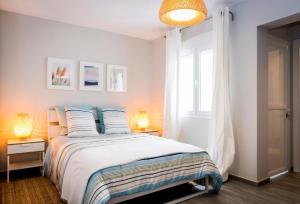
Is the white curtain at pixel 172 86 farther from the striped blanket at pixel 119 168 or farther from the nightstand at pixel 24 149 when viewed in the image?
the nightstand at pixel 24 149

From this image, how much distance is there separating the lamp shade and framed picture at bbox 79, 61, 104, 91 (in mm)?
2243

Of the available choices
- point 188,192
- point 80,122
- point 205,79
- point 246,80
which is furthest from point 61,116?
point 246,80

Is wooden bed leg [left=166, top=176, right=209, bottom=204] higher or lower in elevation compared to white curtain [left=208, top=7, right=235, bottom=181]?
lower

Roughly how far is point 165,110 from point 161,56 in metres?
1.21

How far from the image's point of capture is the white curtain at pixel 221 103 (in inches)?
114

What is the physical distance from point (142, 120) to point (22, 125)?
2.11 metres

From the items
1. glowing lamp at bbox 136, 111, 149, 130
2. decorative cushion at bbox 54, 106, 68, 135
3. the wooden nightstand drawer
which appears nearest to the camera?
the wooden nightstand drawer

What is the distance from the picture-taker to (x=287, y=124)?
11.2ft

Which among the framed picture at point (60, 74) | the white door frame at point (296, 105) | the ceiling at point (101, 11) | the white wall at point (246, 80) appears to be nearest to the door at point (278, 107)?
the white door frame at point (296, 105)

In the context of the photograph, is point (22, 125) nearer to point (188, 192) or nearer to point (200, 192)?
point (188, 192)

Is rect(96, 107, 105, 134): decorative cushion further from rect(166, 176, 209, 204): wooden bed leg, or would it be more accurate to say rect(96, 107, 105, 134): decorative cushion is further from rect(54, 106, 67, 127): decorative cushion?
rect(166, 176, 209, 204): wooden bed leg

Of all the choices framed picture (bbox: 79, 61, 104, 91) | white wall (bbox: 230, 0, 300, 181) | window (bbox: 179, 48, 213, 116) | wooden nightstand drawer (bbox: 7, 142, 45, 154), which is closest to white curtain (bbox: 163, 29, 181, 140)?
window (bbox: 179, 48, 213, 116)

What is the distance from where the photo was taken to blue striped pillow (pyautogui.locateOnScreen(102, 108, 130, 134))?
3447mm

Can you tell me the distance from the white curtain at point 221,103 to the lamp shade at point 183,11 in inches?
43.6
